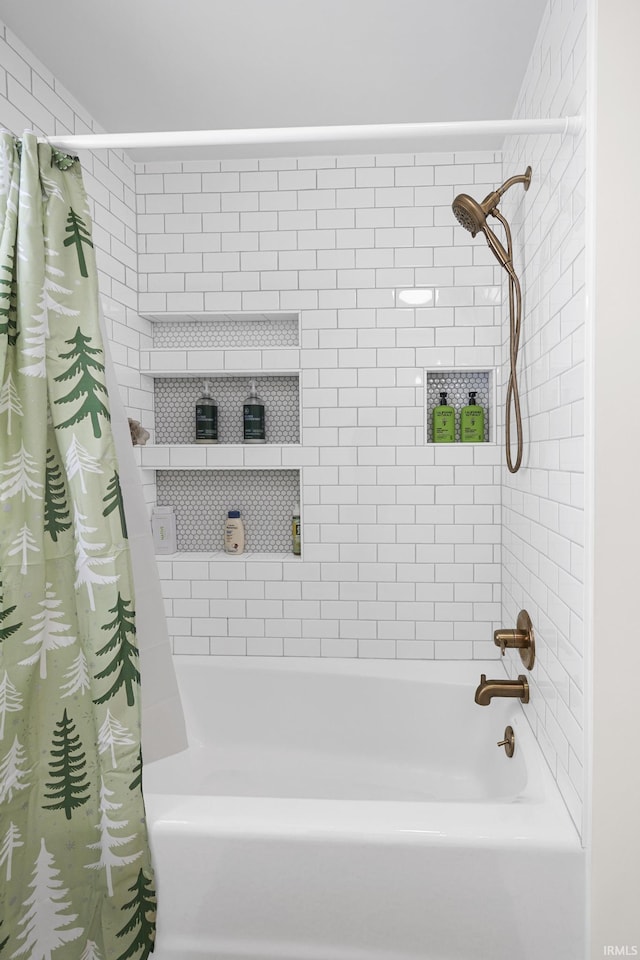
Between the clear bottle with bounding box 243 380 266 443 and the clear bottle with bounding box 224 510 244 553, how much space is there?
32cm

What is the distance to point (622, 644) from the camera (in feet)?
4.20

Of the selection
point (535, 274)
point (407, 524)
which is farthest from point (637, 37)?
point (407, 524)

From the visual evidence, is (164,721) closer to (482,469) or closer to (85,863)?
(85,863)

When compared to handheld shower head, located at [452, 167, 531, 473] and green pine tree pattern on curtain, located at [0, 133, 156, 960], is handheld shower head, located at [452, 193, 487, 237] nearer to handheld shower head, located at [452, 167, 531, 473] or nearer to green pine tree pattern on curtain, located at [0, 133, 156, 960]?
handheld shower head, located at [452, 167, 531, 473]

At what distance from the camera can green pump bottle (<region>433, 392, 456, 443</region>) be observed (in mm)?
2535

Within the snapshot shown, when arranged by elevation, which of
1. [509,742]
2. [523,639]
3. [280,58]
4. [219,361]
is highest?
[280,58]

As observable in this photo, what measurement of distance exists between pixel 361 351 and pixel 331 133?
1.12 meters

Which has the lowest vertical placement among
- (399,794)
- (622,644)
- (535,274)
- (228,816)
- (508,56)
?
(399,794)

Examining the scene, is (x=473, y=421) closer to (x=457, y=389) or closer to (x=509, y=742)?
(x=457, y=389)

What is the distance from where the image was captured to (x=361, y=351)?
2.54 metres

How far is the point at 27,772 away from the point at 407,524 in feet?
5.14

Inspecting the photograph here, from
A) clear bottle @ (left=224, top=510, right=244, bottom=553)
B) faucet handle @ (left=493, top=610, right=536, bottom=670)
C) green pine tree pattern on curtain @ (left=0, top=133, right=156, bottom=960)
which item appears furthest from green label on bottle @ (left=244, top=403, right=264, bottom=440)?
faucet handle @ (left=493, top=610, right=536, bottom=670)

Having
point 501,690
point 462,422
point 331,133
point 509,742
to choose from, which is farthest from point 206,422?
point 509,742

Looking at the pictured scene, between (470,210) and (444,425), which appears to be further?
(444,425)
